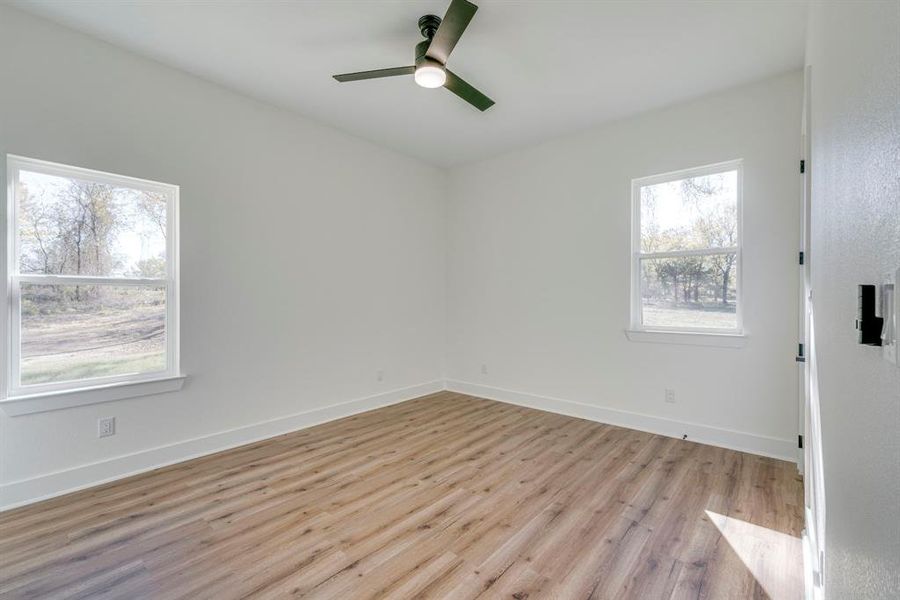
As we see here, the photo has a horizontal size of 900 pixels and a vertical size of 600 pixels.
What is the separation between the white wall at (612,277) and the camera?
3051 mm

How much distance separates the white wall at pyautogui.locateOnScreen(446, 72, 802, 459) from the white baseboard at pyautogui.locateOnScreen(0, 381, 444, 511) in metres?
1.90

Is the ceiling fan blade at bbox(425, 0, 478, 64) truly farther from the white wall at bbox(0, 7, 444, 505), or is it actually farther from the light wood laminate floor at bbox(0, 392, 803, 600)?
the light wood laminate floor at bbox(0, 392, 803, 600)

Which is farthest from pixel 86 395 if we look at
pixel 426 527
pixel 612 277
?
pixel 612 277

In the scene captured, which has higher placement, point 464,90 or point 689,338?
point 464,90

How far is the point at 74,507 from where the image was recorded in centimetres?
237

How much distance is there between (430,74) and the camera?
2447mm

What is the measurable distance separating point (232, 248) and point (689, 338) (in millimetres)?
3925

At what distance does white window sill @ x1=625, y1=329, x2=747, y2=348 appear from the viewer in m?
3.21

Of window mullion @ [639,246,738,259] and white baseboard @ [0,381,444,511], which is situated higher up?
window mullion @ [639,246,738,259]

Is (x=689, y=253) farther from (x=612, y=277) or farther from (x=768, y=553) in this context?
(x=768, y=553)

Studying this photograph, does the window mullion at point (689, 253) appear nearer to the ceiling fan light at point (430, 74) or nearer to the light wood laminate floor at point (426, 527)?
the light wood laminate floor at point (426, 527)

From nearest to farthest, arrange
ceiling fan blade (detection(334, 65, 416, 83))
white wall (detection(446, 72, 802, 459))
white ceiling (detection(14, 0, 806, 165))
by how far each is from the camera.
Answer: white ceiling (detection(14, 0, 806, 165)), ceiling fan blade (detection(334, 65, 416, 83)), white wall (detection(446, 72, 802, 459))

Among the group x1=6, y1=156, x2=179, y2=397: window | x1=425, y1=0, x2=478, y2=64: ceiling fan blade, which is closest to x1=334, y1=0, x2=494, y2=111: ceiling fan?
x1=425, y1=0, x2=478, y2=64: ceiling fan blade

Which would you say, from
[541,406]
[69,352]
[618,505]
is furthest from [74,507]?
[541,406]
